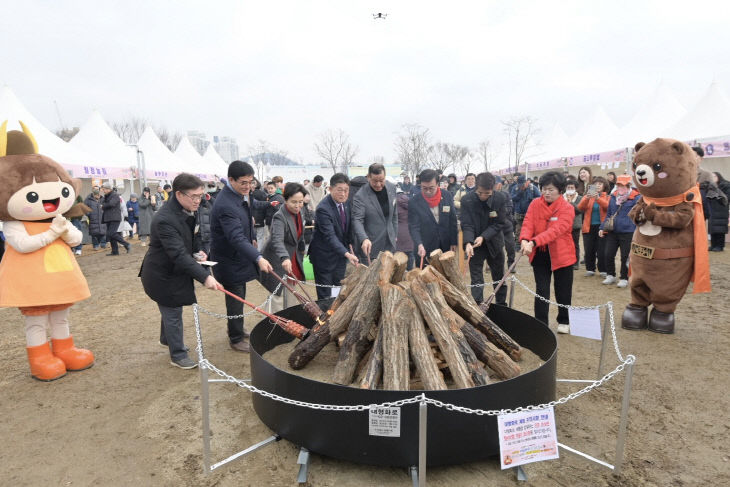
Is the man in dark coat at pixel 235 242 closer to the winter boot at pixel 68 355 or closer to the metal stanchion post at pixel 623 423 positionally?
the winter boot at pixel 68 355

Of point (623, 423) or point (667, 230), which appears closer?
point (623, 423)

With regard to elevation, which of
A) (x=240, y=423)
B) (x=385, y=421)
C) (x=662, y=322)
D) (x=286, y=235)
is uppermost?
(x=286, y=235)

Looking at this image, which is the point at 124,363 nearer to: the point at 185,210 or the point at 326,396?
the point at 185,210

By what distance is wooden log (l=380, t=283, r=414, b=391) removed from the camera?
2771mm

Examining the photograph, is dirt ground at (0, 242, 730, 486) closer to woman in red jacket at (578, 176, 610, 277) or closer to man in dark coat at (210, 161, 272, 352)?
man in dark coat at (210, 161, 272, 352)

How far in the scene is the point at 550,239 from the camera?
14.2ft

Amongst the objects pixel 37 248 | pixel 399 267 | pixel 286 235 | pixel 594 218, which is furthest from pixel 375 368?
pixel 594 218

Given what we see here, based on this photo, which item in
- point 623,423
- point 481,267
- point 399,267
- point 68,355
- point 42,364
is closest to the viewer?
point 623,423

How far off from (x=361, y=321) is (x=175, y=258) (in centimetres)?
178

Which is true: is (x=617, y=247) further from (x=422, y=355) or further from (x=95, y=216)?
(x=95, y=216)

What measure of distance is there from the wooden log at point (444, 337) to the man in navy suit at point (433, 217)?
7.44ft

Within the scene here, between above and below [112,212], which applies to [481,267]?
below

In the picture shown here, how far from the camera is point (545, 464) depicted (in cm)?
264

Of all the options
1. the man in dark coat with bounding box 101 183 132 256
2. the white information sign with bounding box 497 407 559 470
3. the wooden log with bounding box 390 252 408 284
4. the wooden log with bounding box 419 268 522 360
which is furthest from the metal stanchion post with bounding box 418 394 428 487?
the man in dark coat with bounding box 101 183 132 256
